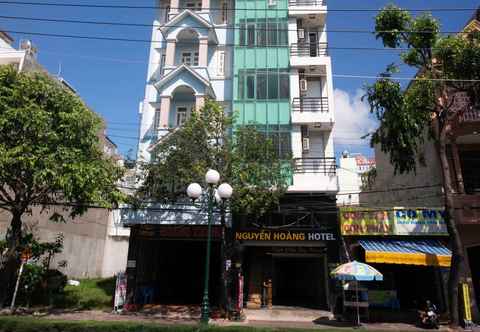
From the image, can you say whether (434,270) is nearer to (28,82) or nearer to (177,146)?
(177,146)

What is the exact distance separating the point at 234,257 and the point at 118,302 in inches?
245

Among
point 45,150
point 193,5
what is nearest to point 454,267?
point 45,150

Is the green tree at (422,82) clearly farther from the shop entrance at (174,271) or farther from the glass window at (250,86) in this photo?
the shop entrance at (174,271)

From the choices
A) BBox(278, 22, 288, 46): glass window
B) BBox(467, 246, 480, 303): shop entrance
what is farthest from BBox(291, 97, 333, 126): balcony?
BBox(467, 246, 480, 303): shop entrance

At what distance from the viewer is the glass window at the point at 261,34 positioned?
2084 centimetres

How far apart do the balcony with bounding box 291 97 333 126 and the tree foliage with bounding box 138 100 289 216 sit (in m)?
4.46

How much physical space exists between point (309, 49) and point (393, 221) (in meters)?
11.7

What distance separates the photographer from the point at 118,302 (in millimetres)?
Answer: 16250

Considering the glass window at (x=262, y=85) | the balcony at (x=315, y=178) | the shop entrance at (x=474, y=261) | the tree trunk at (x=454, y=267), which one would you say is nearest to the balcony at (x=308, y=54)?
the glass window at (x=262, y=85)

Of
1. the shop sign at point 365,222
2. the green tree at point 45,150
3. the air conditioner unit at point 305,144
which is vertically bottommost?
the shop sign at point 365,222

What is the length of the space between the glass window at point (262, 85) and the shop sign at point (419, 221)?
987cm

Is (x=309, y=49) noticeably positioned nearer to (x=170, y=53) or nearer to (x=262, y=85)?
(x=262, y=85)

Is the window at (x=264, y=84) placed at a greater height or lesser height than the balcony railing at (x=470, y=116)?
greater

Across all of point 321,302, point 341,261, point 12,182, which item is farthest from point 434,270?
point 12,182
